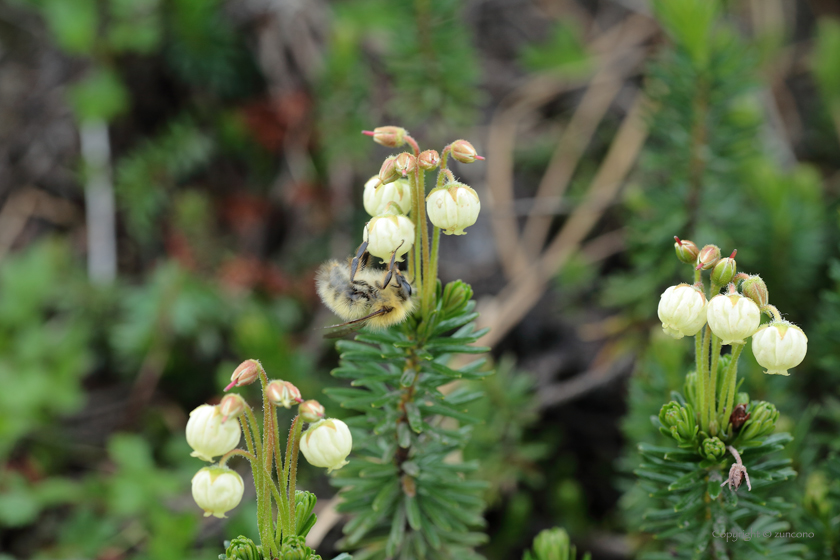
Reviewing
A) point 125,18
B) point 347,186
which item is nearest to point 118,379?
point 347,186

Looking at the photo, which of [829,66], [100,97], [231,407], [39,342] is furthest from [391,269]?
[829,66]

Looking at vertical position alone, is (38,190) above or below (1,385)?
above

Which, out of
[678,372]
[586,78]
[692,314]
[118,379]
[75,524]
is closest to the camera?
[692,314]

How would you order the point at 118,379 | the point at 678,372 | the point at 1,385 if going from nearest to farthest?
the point at 678,372 → the point at 1,385 → the point at 118,379

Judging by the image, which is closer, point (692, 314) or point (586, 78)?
point (692, 314)

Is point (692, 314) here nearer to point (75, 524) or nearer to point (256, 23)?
point (75, 524)

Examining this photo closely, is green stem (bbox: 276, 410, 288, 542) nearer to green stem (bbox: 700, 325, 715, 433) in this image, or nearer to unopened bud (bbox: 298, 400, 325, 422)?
unopened bud (bbox: 298, 400, 325, 422)

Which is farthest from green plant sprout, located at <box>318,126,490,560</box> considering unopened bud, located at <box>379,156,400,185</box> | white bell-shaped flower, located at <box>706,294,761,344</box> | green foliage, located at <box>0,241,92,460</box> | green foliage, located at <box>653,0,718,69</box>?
green foliage, located at <box>0,241,92,460</box>
